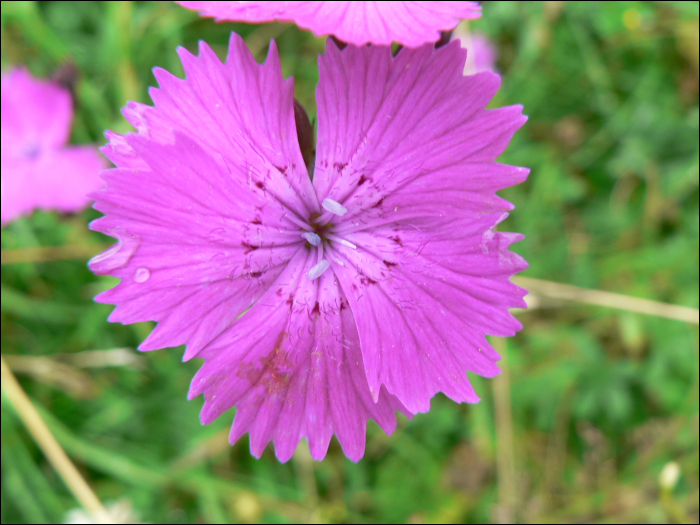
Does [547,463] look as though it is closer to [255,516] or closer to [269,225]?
[255,516]

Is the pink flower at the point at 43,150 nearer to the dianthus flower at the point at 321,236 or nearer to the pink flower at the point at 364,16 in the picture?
the dianthus flower at the point at 321,236

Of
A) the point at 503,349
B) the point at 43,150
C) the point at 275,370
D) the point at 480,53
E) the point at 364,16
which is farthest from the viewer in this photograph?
the point at 480,53

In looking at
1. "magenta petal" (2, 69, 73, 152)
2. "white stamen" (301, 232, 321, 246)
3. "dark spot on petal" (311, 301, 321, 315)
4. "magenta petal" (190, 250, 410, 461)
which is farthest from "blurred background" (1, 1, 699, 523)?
"white stamen" (301, 232, 321, 246)

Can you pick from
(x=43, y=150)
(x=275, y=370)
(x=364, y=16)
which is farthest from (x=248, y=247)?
(x=43, y=150)

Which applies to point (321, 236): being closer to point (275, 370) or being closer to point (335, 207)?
point (335, 207)

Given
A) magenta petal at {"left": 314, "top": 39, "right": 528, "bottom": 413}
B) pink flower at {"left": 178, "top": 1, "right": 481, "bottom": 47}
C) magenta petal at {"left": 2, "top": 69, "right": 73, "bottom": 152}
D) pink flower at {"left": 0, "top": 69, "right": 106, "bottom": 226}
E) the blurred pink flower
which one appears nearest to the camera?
pink flower at {"left": 178, "top": 1, "right": 481, "bottom": 47}

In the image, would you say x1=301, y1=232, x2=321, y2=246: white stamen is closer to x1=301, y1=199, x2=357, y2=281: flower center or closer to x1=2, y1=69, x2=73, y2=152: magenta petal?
x1=301, y1=199, x2=357, y2=281: flower center
